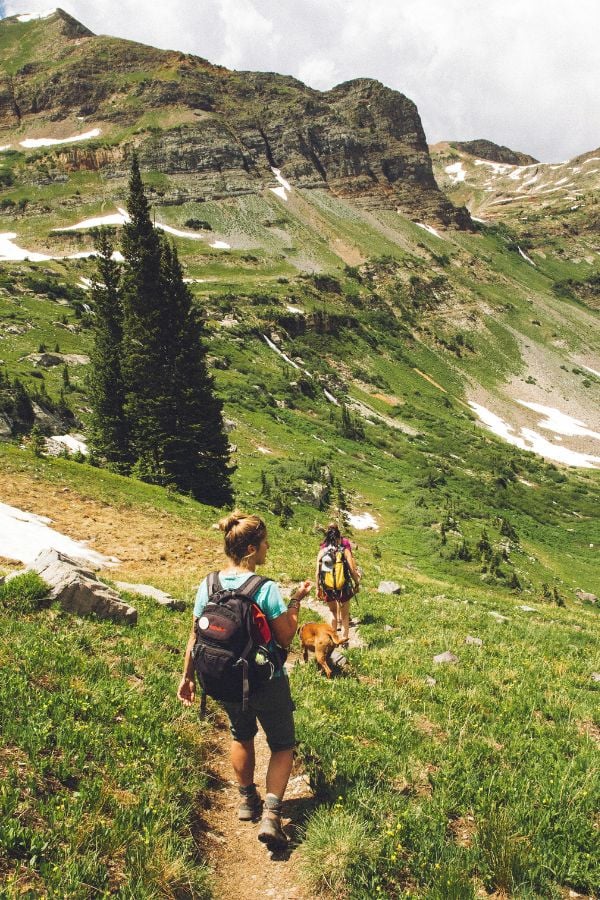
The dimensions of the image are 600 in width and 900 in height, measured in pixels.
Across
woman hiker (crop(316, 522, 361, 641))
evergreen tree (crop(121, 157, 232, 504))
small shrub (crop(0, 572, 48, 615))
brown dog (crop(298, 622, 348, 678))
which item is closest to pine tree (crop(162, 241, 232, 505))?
evergreen tree (crop(121, 157, 232, 504))

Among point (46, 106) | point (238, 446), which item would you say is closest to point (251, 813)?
point (238, 446)

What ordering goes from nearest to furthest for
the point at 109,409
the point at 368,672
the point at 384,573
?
the point at 368,672 < the point at 384,573 < the point at 109,409

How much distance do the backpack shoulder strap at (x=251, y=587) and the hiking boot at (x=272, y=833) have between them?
192 centimetres

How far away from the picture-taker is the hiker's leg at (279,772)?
4.55 meters

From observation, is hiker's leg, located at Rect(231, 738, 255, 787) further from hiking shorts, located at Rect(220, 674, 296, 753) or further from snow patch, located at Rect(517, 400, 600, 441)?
snow patch, located at Rect(517, 400, 600, 441)

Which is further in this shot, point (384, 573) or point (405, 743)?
point (384, 573)

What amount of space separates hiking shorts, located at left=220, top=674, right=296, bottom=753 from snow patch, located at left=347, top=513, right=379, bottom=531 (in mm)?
30296

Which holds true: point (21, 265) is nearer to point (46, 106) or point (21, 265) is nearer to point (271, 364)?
point (271, 364)

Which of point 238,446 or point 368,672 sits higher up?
point 368,672

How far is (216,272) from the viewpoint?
12431cm

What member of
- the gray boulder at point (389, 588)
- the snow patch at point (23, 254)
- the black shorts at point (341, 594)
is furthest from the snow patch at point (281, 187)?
the black shorts at point (341, 594)

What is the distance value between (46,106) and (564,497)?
23176 centimetres

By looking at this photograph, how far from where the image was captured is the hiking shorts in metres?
4.51

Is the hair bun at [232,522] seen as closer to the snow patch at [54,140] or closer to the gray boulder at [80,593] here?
the gray boulder at [80,593]
